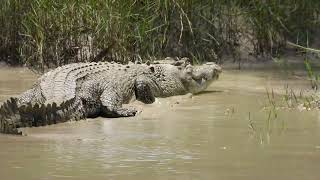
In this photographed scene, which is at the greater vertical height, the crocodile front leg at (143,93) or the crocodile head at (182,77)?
the crocodile head at (182,77)

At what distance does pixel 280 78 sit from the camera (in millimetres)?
8781

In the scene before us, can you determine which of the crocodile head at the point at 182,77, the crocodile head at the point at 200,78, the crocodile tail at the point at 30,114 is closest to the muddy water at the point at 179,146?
the crocodile tail at the point at 30,114

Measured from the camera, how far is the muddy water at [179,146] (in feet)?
13.1

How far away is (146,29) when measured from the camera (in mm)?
9375

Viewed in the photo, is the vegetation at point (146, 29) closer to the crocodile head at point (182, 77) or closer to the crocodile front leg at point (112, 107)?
the crocodile head at point (182, 77)

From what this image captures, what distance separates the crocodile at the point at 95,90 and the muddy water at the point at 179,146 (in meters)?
0.16

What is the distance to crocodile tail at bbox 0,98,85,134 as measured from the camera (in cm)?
569

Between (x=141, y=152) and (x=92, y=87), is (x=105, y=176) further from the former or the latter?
(x=92, y=87)

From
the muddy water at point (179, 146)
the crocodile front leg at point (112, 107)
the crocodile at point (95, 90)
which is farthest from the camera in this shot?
the crocodile front leg at point (112, 107)

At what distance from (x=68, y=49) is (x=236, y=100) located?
122 inches

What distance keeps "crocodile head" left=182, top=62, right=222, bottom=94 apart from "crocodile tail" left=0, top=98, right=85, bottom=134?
230 centimetres

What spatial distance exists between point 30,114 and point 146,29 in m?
3.78

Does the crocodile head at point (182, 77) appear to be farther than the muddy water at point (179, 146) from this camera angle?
Yes

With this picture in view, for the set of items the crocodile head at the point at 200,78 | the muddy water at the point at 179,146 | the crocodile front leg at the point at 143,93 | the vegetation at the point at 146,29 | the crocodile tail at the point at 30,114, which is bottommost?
the muddy water at the point at 179,146
